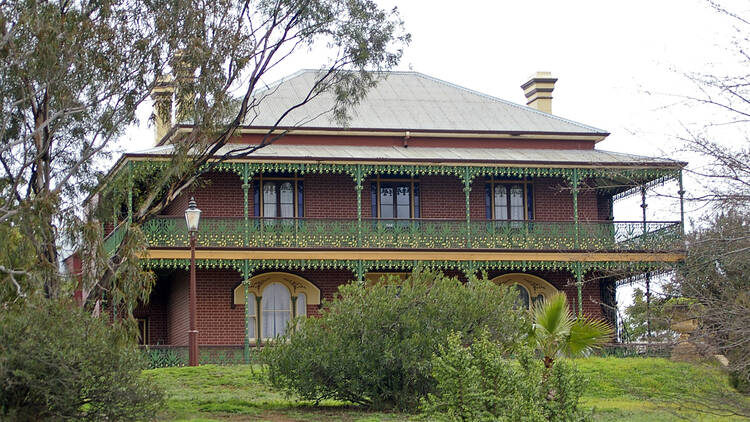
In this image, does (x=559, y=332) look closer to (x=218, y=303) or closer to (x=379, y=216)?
(x=379, y=216)

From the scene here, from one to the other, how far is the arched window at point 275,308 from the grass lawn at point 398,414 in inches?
211

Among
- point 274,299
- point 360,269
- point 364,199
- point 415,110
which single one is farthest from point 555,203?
point 274,299

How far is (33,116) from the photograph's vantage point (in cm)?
1980

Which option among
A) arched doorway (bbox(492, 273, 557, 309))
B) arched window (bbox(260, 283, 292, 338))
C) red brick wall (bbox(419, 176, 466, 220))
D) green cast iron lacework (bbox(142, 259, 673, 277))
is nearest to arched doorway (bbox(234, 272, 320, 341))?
arched window (bbox(260, 283, 292, 338))

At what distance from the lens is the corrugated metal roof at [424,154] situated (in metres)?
29.3

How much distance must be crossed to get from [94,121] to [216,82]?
7.24ft

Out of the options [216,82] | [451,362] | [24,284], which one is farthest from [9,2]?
[451,362]

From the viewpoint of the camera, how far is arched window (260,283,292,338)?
98.6 ft

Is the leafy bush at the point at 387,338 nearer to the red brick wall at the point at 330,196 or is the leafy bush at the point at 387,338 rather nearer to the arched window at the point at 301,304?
the arched window at the point at 301,304

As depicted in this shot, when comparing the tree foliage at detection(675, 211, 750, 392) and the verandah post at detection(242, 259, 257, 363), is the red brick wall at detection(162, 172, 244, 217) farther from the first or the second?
the tree foliage at detection(675, 211, 750, 392)

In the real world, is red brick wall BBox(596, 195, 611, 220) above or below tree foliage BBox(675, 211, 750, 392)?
above

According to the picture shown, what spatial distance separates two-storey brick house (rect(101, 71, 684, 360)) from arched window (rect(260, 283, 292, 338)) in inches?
1.1

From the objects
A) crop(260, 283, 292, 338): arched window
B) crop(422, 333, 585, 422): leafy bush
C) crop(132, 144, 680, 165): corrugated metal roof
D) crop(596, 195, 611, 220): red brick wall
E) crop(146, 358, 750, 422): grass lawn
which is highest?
crop(132, 144, 680, 165): corrugated metal roof

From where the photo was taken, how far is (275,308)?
99.3 feet
